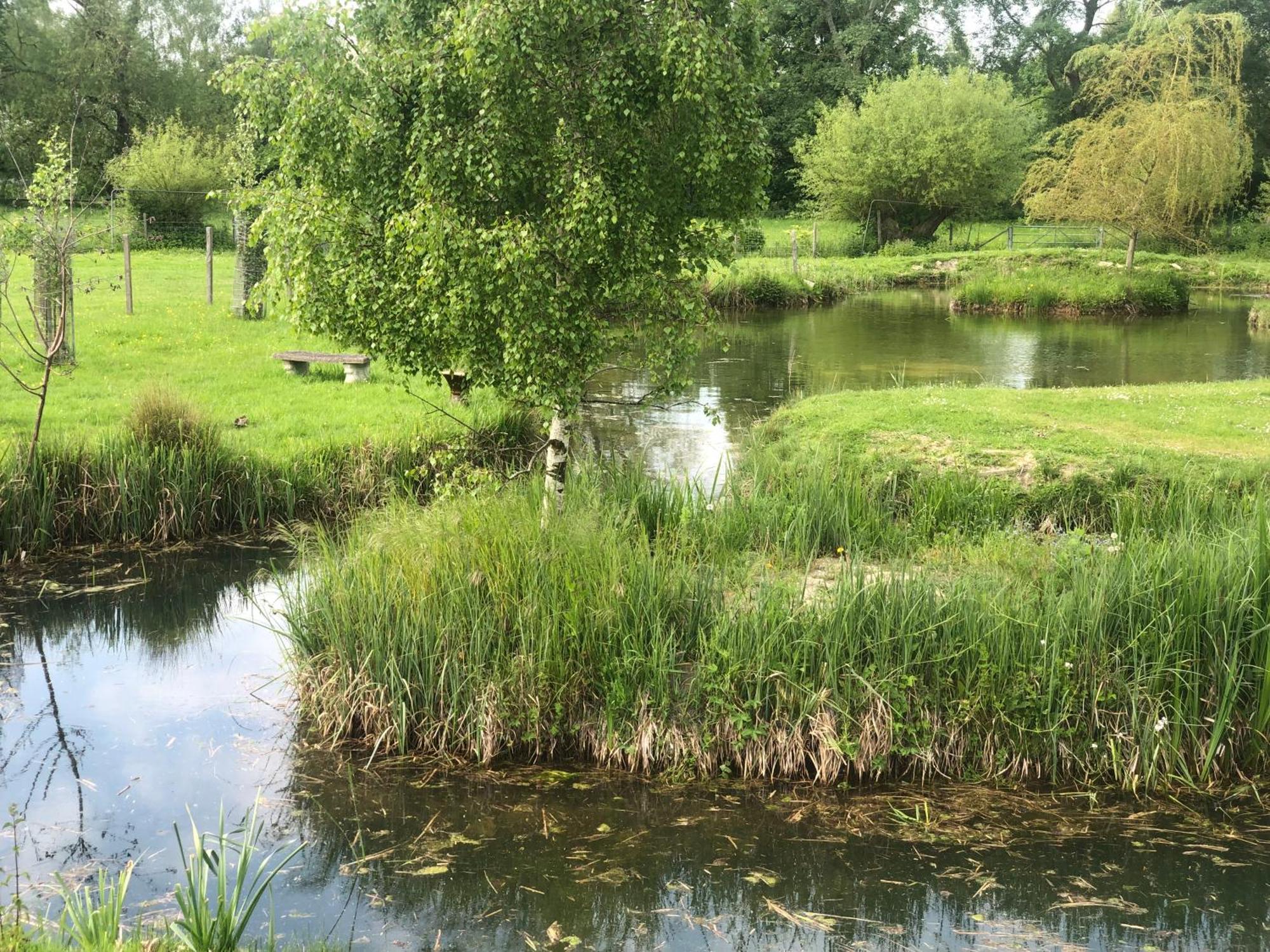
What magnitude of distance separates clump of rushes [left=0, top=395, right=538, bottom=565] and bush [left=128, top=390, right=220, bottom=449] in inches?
0.4

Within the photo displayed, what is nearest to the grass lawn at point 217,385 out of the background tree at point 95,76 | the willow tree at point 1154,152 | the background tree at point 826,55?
the willow tree at point 1154,152

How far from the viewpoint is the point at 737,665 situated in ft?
23.3

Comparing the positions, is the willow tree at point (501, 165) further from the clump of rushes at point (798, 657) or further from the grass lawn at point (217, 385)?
the clump of rushes at point (798, 657)

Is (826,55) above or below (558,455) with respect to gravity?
above

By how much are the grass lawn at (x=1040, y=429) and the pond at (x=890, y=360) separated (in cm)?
164

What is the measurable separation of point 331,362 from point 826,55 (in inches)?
1998

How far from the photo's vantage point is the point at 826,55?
61.7m

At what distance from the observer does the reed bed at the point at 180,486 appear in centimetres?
1087

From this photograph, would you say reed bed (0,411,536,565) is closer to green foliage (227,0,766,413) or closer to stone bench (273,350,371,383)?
green foliage (227,0,766,413)

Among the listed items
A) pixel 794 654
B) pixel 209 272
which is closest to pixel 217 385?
pixel 209 272

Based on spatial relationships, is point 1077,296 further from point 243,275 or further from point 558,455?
point 558,455

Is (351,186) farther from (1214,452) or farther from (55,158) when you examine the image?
(1214,452)

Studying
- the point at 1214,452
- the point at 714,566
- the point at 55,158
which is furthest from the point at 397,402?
the point at 1214,452

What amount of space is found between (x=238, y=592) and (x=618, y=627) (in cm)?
481
